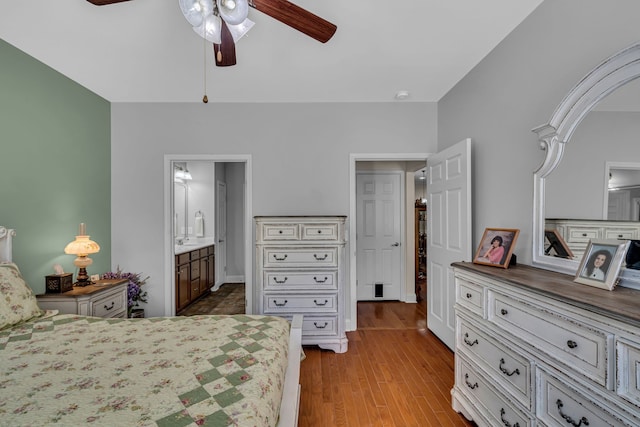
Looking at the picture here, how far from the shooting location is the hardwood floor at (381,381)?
73.0 inches

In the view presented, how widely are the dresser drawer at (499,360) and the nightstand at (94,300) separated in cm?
278

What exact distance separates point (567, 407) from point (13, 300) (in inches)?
113

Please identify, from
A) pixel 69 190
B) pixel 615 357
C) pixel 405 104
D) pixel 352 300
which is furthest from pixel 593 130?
pixel 69 190

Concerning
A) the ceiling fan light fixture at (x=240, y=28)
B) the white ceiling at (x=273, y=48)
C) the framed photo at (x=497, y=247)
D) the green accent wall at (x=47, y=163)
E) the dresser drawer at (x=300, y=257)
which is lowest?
the dresser drawer at (x=300, y=257)

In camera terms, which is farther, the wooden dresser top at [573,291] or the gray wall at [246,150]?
the gray wall at [246,150]

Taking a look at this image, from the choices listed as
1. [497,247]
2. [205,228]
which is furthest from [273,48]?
[205,228]

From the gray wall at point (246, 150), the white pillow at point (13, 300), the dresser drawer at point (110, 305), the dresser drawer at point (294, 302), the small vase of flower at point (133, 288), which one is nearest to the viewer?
the white pillow at point (13, 300)

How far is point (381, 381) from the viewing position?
2.25 m

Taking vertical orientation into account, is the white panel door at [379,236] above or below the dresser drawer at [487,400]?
above

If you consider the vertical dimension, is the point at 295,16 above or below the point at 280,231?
above

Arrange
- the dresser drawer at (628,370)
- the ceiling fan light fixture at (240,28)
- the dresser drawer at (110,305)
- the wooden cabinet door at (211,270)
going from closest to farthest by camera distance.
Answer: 1. the dresser drawer at (628,370)
2. the ceiling fan light fixture at (240,28)
3. the dresser drawer at (110,305)
4. the wooden cabinet door at (211,270)

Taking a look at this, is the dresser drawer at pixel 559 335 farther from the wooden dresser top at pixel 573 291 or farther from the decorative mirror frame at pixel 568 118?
the decorative mirror frame at pixel 568 118

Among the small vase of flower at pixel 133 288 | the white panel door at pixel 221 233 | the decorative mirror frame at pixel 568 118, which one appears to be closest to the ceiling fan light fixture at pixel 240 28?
the decorative mirror frame at pixel 568 118

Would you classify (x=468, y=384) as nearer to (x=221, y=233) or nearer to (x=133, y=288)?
(x=133, y=288)
